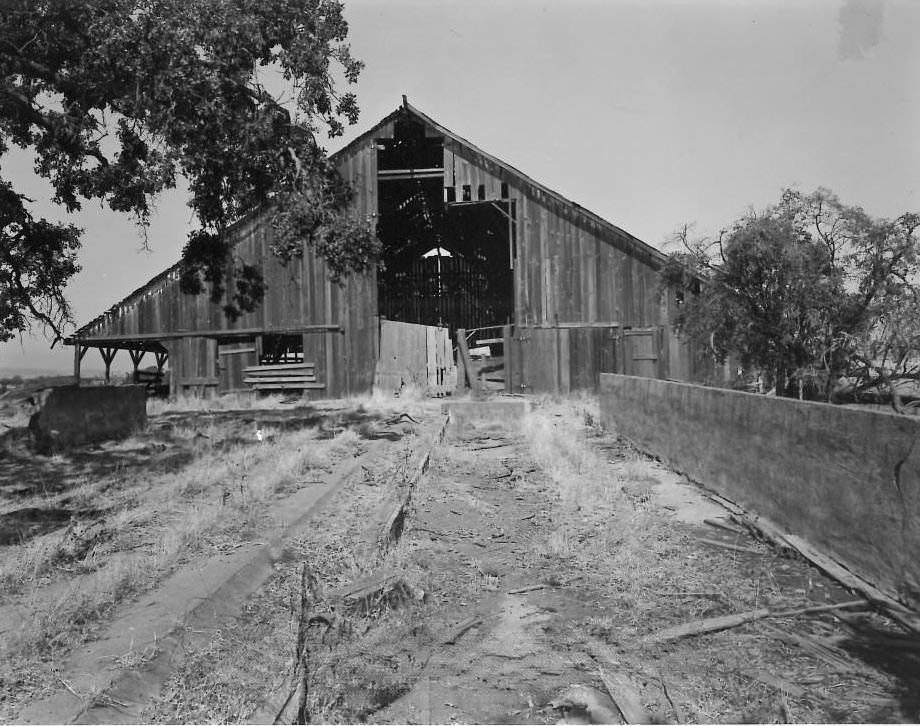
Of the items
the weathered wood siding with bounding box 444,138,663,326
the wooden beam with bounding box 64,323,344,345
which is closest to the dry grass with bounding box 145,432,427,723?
the weathered wood siding with bounding box 444,138,663,326

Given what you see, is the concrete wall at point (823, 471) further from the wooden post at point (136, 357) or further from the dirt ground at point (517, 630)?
the wooden post at point (136, 357)

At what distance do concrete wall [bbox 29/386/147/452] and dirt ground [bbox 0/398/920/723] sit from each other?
14.0 ft

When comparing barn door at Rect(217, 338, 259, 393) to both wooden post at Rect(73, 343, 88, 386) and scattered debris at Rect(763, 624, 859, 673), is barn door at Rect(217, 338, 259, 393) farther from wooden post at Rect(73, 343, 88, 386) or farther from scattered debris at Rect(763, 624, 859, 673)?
scattered debris at Rect(763, 624, 859, 673)

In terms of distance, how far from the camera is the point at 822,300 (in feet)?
42.8

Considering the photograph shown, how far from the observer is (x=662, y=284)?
18.8 metres

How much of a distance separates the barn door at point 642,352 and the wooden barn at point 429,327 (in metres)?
0.03

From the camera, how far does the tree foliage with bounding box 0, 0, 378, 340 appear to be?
895 cm

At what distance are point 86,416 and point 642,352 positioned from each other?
610 inches

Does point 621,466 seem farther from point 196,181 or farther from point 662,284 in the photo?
point 662,284

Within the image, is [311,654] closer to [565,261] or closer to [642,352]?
[642,352]

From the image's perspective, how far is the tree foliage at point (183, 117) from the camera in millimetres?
8953

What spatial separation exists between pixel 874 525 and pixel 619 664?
2.37 metres

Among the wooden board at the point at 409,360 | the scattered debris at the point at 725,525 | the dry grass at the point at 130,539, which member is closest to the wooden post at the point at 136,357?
the wooden board at the point at 409,360

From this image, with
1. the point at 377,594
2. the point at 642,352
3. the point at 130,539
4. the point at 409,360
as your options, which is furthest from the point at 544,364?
the point at 377,594
